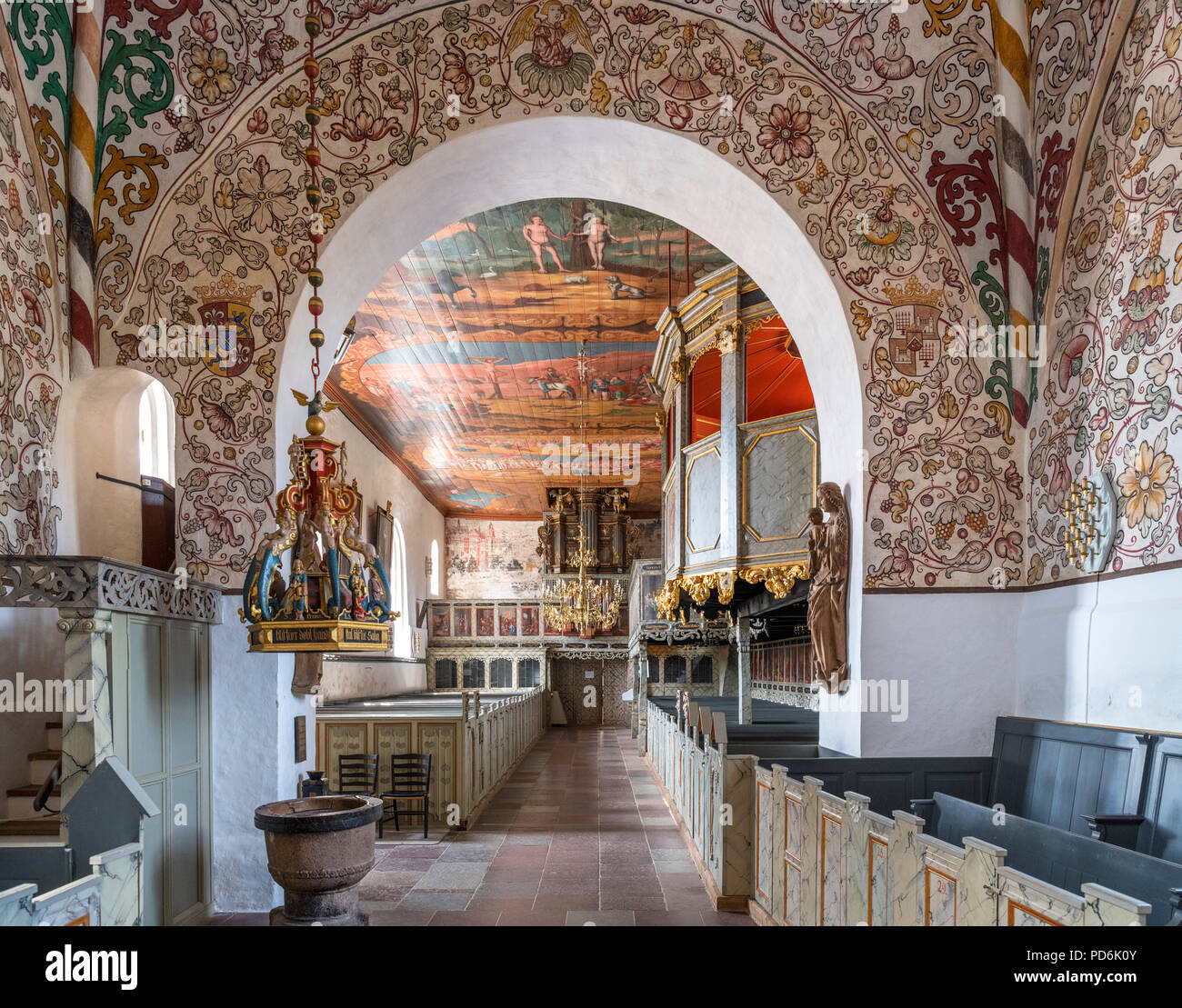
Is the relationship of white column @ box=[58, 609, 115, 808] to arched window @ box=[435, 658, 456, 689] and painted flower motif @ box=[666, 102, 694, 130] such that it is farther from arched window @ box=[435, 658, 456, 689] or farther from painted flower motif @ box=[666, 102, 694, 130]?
arched window @ box=[435, 658, 456, 689]

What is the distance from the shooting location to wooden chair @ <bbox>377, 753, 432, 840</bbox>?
9508 mm

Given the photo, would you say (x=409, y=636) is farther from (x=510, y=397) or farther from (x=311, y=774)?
(x=311, y=774)

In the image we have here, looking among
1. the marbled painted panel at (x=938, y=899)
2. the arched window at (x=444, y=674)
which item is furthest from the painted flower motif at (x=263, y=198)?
the arched window at (x=444, y=674)

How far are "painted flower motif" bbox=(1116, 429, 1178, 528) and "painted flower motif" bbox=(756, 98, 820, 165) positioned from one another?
2.93 m

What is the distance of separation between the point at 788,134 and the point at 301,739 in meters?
5.49

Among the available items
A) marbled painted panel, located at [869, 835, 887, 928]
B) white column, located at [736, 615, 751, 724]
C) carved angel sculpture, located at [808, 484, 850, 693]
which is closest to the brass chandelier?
white column, located at [736, 615, 751, 724]

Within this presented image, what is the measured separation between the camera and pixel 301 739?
6555 millimetres

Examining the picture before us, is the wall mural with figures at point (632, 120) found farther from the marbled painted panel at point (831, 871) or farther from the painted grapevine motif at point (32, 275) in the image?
the marbled painted panel at point (831, 871)

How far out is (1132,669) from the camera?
16.2ft

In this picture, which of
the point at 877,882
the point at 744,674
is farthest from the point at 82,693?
the point at 744,674

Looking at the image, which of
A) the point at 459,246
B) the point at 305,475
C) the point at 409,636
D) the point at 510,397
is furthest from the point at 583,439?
the point at 305,475

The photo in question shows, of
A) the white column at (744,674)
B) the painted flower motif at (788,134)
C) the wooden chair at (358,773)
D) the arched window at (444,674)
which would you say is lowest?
the arched window at (444,674)

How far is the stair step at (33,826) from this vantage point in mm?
4914

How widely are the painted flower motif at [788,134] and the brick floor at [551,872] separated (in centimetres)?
523
